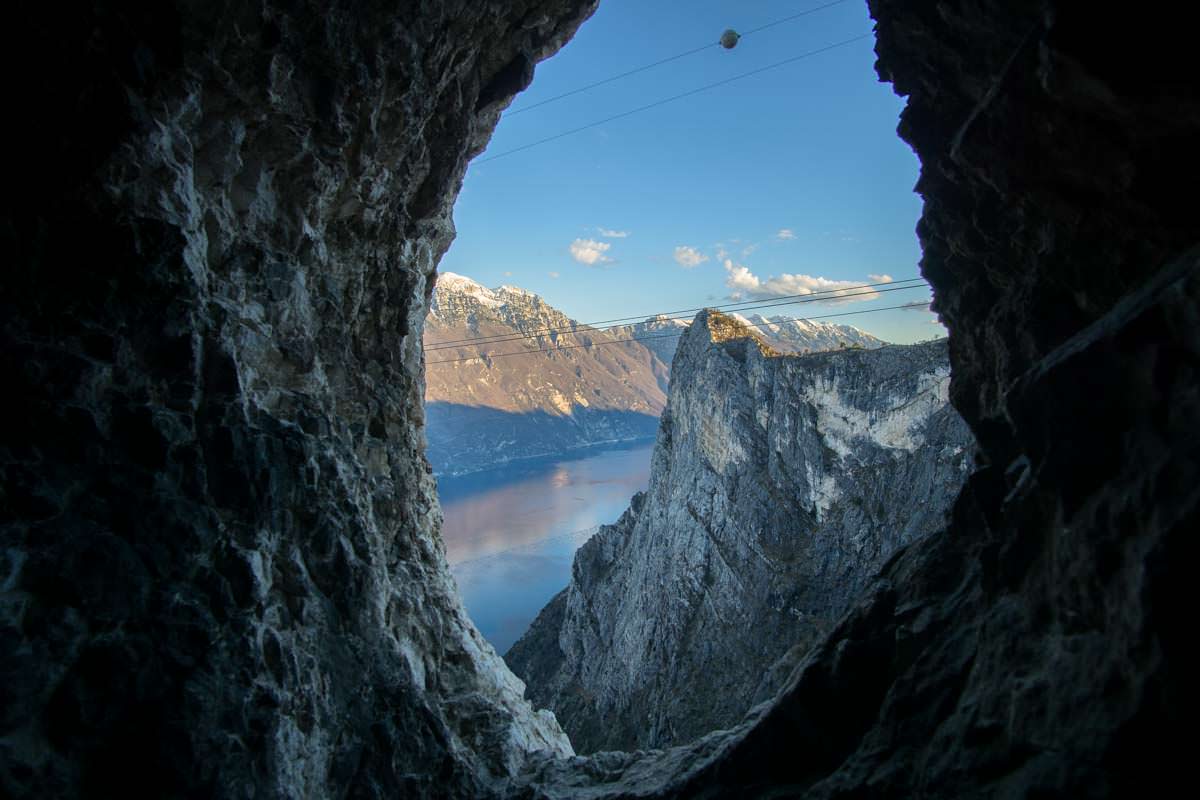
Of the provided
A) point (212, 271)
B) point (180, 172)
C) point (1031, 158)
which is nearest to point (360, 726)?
point (212, 271)

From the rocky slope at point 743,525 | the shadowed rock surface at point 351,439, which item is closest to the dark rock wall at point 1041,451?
the shadowed rock surface at point 351,439

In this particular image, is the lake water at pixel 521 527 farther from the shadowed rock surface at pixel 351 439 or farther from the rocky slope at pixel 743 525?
the shadowed rock surface at pixel 351 439

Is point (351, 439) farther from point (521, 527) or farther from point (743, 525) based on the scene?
point (521, 527)

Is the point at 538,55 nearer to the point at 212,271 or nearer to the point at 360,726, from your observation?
the point at 212,271

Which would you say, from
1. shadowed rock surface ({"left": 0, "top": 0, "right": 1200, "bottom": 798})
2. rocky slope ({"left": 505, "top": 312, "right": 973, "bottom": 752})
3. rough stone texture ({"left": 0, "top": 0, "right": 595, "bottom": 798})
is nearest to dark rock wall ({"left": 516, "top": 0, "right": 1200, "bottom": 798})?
shadowed rock surface ({"left": 0, "top": 0, "right": 1200, "bottom": 798})

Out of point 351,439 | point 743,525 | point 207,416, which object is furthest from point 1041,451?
→ point 743,525

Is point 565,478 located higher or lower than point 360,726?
lower
